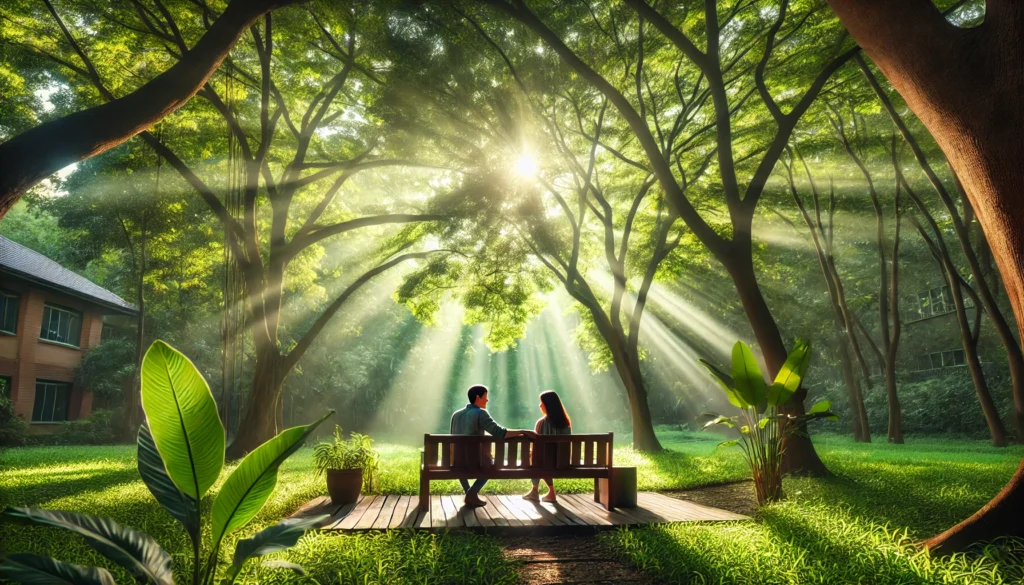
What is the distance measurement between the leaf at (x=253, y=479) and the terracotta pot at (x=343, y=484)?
426 centimetres

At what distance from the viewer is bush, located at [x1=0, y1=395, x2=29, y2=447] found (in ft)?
65.3

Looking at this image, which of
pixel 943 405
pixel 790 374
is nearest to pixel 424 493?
pixel 790 374

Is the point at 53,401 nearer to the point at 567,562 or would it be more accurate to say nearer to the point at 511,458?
the point at 511,458

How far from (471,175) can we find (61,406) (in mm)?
22959

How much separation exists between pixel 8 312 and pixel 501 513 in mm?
24383

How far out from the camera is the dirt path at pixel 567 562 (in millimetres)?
4547

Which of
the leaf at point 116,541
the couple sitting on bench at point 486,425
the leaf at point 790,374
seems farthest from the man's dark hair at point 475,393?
the leaf at point 116,541

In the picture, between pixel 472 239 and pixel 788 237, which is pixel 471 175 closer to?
pixel 472 239

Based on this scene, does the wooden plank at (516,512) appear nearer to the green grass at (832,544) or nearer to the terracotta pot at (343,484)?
the green grass at (832,544)

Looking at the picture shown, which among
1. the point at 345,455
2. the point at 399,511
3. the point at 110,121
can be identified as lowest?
the point at 399,511

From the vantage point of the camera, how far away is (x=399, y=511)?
21.9ft

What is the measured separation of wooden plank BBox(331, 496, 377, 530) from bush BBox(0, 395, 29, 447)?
19564 millimetres

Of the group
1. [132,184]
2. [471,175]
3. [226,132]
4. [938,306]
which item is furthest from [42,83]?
[938,306]

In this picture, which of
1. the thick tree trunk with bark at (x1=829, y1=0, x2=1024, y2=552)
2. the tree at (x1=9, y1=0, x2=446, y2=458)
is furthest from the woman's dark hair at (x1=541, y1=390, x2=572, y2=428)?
the tree at (x1=9, y1=0, x2=446, y2=458)
